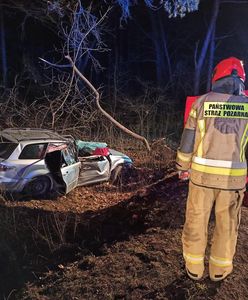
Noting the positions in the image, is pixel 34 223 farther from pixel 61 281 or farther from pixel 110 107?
pixel 110 107

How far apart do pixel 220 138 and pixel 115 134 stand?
991 centimetres

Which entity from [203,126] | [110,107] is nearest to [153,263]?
[203,126]

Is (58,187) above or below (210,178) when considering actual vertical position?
below

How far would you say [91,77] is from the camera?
19891mm

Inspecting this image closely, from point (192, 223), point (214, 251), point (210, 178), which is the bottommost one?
point (214, 251)

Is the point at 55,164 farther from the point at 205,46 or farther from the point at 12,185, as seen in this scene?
the point at 205,46

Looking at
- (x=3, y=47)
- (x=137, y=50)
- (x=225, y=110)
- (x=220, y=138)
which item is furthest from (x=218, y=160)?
(x=137, y=50)

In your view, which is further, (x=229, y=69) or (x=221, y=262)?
(x=221, y=262)

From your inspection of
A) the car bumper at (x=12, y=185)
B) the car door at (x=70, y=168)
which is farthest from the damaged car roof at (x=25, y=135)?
the car bumper at (x=12, y=185)

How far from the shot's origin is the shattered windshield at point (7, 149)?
8000 millimetres

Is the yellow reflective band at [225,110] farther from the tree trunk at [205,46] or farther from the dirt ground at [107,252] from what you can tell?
the tree trunk at [205,46]

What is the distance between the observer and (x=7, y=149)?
318 inches

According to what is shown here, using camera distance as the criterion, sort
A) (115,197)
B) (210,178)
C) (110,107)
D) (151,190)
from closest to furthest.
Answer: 1. (210,178)
2. (151,190)
3. (115,197)
4. (110,107)

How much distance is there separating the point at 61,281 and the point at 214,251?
163cm
